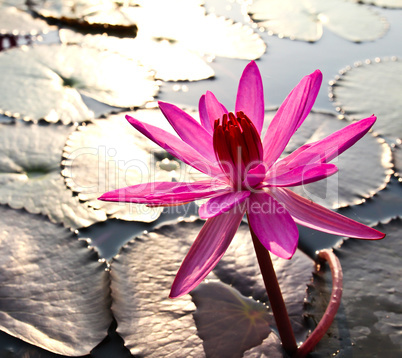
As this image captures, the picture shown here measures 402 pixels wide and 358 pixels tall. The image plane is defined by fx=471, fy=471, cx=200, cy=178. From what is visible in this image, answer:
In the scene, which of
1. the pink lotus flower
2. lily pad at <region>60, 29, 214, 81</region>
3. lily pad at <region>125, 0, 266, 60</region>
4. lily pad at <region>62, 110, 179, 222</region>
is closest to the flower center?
the pink lotus flower

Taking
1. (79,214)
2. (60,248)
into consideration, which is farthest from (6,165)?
(60,248)

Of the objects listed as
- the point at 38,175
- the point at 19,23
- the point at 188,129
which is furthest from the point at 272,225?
the point at 19,23

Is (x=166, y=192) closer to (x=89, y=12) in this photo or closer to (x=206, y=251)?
(x=206, y=251)

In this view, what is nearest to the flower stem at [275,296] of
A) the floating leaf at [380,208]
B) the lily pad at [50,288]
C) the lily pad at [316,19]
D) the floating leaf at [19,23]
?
the lily pad at [50,288]

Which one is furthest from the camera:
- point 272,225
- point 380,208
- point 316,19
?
point 316,19

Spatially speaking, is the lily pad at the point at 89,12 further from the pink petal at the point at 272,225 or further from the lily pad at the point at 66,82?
the pink petal at the point at 272,225
